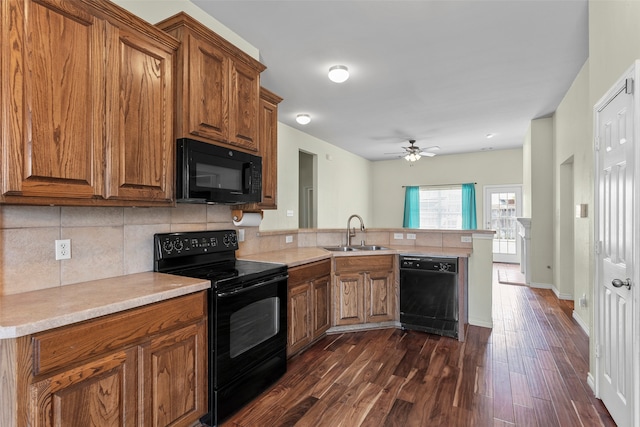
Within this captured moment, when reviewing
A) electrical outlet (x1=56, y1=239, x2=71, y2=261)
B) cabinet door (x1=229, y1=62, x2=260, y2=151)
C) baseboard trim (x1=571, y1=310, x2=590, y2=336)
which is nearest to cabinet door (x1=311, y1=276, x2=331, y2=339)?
cabinet door (x1=229, y1=62, x2=260, y2=151)

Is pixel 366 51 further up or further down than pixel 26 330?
further up

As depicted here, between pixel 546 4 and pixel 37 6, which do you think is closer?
pixel 37 6

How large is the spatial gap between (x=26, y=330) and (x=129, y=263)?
0.92 m

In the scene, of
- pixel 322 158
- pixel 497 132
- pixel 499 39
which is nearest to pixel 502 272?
pixel 497 132

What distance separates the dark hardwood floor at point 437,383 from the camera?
1.99 meters

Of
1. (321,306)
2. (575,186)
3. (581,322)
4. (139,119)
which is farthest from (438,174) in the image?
(139,119)

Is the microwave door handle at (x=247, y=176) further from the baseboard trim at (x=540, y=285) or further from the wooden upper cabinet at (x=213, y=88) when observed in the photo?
the baseboard trim at (x=540, y=285)

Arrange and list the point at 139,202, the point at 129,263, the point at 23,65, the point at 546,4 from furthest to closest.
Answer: the point at 546,4, the point at 129,263, the point at 139,202, the point at 23,65

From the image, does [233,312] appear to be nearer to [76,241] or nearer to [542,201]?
[76,241]

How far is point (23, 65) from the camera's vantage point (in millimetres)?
1325

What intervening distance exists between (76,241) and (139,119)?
764 millimetres

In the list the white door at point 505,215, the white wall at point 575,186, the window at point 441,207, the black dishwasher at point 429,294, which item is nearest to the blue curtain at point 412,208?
the window at point 441,207

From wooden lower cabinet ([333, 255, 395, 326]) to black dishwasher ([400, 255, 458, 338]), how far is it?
15cm

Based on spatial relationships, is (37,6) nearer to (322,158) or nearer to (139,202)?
(139,202)
